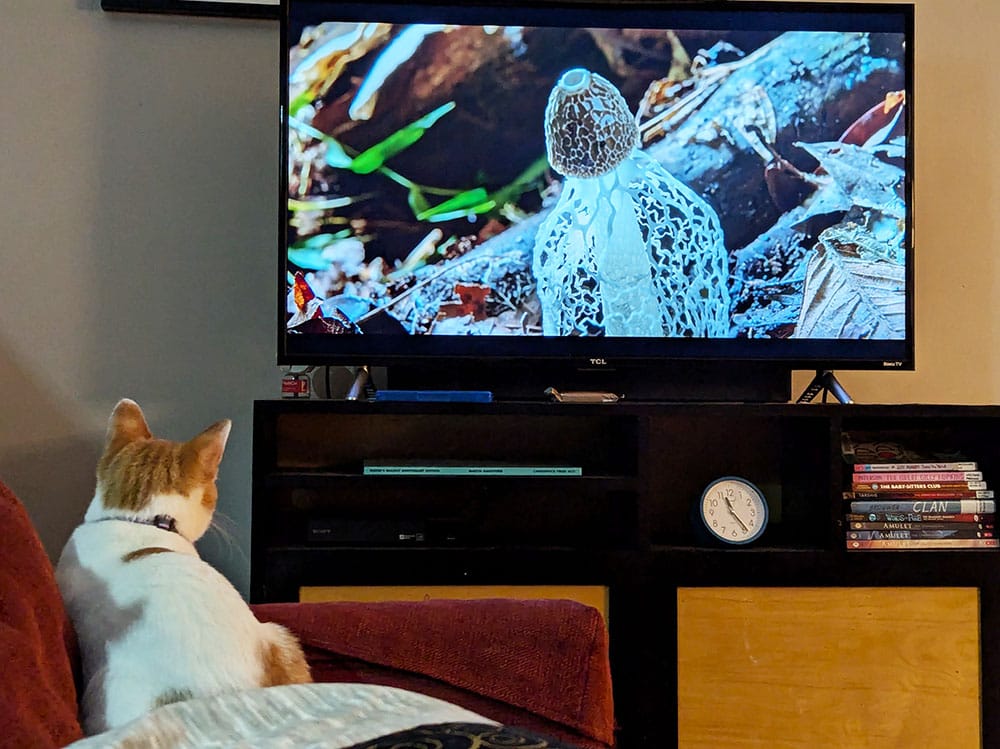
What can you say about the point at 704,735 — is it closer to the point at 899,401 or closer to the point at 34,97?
the point at 899,401

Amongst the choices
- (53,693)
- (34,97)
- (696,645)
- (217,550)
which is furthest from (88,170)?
(696,645)

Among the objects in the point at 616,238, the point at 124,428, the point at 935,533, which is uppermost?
the point at 616,238

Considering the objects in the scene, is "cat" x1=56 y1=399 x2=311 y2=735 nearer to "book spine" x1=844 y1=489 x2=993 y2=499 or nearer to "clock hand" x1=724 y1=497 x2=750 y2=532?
"clock hand" x1=724 y1=497 x2=750 y2=532

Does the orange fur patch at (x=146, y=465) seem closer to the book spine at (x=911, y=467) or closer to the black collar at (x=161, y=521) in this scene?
the black collar at (x=161, y=521)

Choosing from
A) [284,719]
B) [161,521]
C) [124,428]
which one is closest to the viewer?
[284,719]

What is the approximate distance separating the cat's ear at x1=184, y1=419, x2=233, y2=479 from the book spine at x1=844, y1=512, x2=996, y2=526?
1.19 meters

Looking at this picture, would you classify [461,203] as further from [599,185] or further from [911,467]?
[911,467]

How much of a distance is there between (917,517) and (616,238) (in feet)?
2.67

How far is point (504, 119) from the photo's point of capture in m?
1.83

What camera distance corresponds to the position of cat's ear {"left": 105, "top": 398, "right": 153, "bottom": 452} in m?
1.24

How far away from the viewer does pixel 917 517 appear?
174cm

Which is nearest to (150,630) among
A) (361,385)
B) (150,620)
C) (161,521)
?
(150,620)

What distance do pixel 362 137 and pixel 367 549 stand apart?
0.83 meters

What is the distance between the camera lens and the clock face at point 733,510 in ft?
5.77
